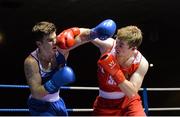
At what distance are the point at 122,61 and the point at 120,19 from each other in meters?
5.95

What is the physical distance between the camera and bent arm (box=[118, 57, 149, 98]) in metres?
2.78

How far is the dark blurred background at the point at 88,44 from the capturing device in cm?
774

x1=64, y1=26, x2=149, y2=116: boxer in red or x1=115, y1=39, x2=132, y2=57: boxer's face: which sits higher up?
x1=115, y1=39, x2=132, y2=57: boxer's face

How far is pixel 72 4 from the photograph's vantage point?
7492 millimetres

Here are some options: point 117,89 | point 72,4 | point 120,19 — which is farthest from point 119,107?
point 120,19

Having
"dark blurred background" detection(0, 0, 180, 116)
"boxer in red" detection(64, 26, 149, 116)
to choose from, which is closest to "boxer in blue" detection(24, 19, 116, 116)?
"boxer in red" detection(64, 26, 149, 116)

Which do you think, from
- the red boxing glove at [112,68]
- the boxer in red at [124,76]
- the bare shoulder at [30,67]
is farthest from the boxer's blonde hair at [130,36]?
the bare shoulder at [30,67]

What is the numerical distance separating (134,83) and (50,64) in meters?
0.59

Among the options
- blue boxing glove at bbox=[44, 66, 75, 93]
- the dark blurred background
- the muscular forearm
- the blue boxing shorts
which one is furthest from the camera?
the dark blurred background

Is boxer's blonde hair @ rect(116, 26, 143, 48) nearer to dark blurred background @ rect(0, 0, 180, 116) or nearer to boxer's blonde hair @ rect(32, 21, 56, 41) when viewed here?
boxer's blonde hair @ rect(32, 21, 56, 41)

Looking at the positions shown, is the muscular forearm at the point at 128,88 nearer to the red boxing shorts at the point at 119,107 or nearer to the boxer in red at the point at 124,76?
the boxer in red at the point at 124,76

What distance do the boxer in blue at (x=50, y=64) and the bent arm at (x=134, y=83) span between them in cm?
33

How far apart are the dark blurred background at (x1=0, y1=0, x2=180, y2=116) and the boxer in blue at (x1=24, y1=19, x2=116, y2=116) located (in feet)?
14.5

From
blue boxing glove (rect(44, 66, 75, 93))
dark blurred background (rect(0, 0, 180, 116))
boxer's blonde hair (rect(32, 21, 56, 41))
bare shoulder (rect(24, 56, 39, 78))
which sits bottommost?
dark blurred background (rect(0, 0, 180, 116))
